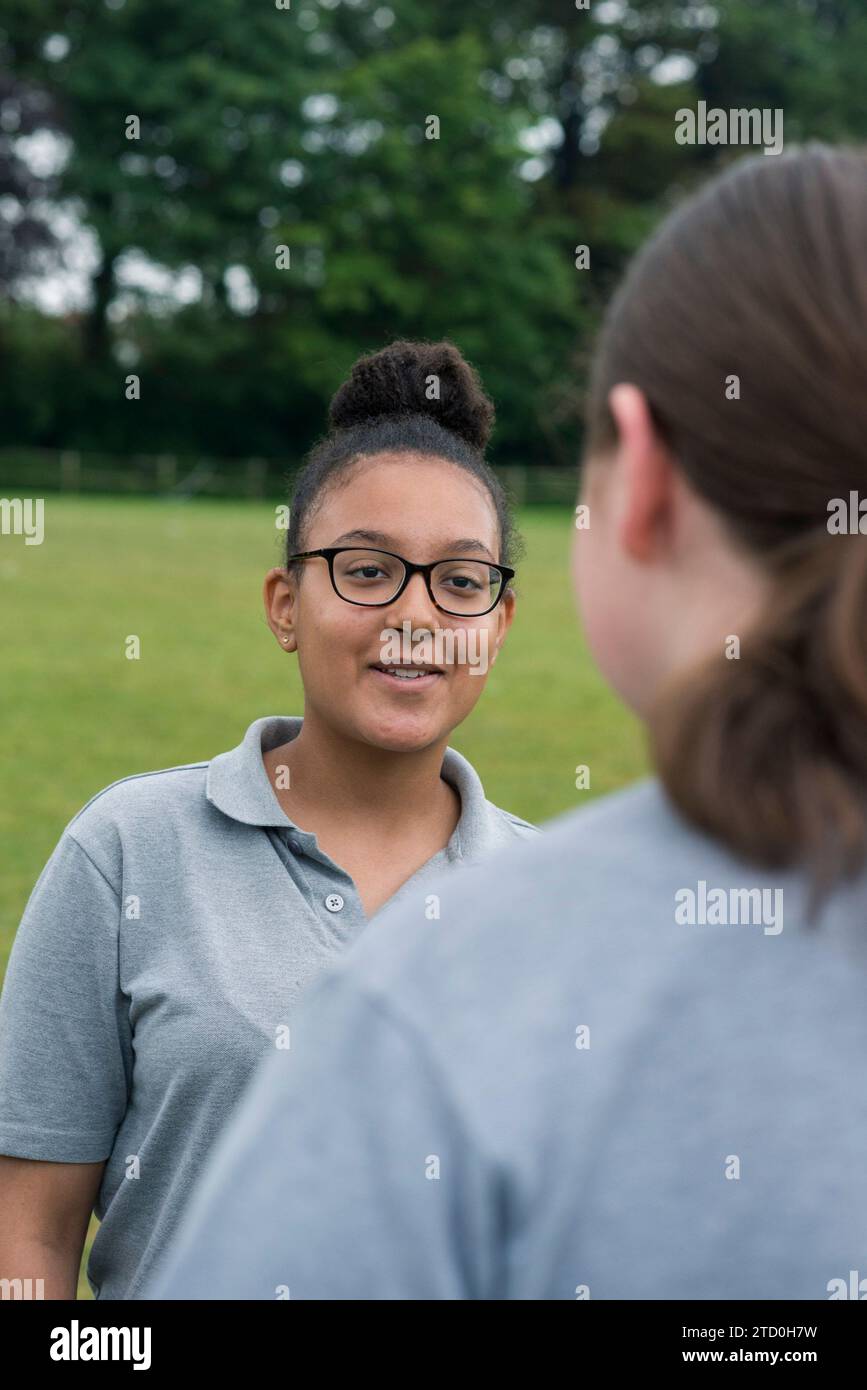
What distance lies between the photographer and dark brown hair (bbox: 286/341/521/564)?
8.59ft

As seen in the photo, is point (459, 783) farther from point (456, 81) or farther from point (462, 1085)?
point (456, 81)

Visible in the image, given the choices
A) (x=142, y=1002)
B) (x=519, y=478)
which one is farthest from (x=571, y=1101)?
(x=519, y=478)

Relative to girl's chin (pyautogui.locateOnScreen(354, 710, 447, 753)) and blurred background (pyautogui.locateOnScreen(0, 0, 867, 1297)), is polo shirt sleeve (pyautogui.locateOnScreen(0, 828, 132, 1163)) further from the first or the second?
blurred background (pyautogui.locateOnScreen(0, 0, 867, 1297))

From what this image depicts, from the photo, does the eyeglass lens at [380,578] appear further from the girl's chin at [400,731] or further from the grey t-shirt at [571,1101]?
the grey t-shirt at [571,1101]

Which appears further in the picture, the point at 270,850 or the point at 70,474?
the point at 70,474

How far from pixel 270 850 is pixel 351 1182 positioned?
1.37 m

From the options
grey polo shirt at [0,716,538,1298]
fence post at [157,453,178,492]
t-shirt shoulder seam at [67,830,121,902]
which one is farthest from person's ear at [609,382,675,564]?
fence post at [157,453,178,492]

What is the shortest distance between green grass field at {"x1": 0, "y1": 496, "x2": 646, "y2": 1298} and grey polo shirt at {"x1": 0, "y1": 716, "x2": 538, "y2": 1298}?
2.76ft

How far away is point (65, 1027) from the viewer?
7.25 feet

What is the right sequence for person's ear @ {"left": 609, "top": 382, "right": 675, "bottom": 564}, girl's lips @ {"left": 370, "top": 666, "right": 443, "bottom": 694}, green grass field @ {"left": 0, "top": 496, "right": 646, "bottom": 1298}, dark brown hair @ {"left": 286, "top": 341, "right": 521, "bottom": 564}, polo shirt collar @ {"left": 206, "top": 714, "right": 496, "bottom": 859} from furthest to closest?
green grass field @ {"left": 0, "top": 496, "right": 646, "bottom": 1298} → dark brown hair @ {"left": 286, "top": 341, "right": 521, "bottom": 564} → girl's lips @ {"left": 370, "top": 666, "right": 443, "bottom": 694} → polo shirt collar @ {"left": 206, "top": 714, "right": 496, "bottom": 859} → person's ear @ {"left": 609, "top": 382, "right": 675, "bottom": 564}

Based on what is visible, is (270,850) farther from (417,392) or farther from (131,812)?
(417,392)

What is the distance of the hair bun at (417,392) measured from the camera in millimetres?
2678

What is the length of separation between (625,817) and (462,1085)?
0.68 feet
